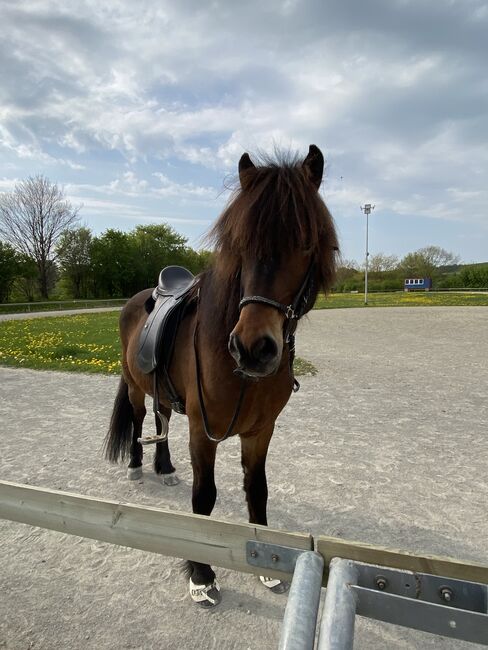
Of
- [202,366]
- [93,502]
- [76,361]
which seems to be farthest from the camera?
[76,361]

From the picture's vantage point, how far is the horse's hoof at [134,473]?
A: 12.6ft

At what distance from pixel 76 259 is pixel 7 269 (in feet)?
28.6

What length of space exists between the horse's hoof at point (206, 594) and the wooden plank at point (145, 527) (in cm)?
121

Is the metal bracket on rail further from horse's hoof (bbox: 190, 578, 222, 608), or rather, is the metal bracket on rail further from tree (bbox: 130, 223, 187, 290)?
tree (bbox: 130, 223, 187, 290)

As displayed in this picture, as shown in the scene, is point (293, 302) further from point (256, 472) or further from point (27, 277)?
point (27, 277)

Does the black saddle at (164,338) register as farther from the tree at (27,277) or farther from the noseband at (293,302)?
the tree at (27,277)

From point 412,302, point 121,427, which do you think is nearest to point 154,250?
point 412,302

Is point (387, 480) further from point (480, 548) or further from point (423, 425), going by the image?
point (423, 425)

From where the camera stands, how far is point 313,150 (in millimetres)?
1979

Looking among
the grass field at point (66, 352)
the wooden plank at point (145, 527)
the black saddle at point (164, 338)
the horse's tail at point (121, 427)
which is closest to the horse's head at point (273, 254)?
the wooden plank at point (145, 527)

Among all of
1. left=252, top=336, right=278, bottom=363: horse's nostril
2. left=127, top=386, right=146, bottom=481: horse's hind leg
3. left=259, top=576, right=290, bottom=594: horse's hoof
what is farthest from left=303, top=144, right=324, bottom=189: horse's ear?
left=127, top=386, right=146, bottom=481: horse's hind leg

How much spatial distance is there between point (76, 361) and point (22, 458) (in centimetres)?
551

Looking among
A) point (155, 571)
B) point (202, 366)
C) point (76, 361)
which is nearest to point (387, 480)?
point (155, 571)

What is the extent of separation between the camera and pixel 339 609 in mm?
931
